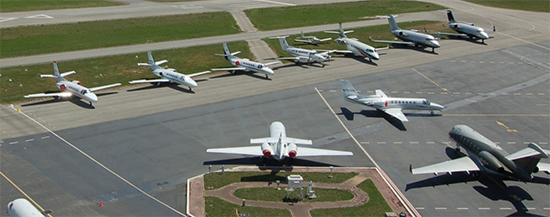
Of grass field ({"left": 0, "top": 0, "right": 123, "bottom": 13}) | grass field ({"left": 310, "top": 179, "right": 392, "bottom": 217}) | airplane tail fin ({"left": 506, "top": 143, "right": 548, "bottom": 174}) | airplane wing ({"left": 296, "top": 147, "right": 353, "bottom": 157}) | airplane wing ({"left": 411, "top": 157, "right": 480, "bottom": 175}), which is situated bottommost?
airplane tail fin ({"left": 506, "top": 143, "right": 548, "bottom": 174})

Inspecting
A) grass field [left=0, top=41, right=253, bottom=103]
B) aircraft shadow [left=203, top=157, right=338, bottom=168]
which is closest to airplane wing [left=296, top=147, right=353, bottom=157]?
aircraft shadow [left=203, top=157, right=338, bottom=168]

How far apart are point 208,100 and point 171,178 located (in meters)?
27.4

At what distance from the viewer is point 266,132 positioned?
2660 inches

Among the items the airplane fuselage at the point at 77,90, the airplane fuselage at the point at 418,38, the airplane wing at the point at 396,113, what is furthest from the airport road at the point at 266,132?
the airplane fuselage at the point at 418,38

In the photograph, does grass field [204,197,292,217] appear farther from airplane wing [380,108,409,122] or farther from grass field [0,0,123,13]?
grass field [0,0,123,13]

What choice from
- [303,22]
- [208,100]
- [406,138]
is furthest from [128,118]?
[303,22]

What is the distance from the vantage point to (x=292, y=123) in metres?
71.1

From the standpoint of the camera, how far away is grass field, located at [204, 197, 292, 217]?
154 ft

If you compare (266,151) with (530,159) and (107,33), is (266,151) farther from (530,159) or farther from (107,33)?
(107,33)

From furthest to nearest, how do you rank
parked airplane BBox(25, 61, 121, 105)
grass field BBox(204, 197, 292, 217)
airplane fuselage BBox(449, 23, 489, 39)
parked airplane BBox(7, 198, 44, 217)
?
airplane fuselage BBox(449, 23, 489, 39) < parked airplane BBox(25, 61, 121, 105) < grass field BBox(204, 197, 292, 217) < parked airplane BBox(7, 198, 44, 217)

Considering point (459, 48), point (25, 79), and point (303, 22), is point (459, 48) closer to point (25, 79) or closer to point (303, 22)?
point (303, 22)

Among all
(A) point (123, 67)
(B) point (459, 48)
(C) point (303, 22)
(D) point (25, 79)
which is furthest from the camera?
(C) point (303, 22)

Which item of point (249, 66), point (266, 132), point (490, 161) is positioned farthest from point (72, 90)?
point (490, 161)

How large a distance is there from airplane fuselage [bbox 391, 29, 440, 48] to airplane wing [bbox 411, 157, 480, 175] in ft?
206
